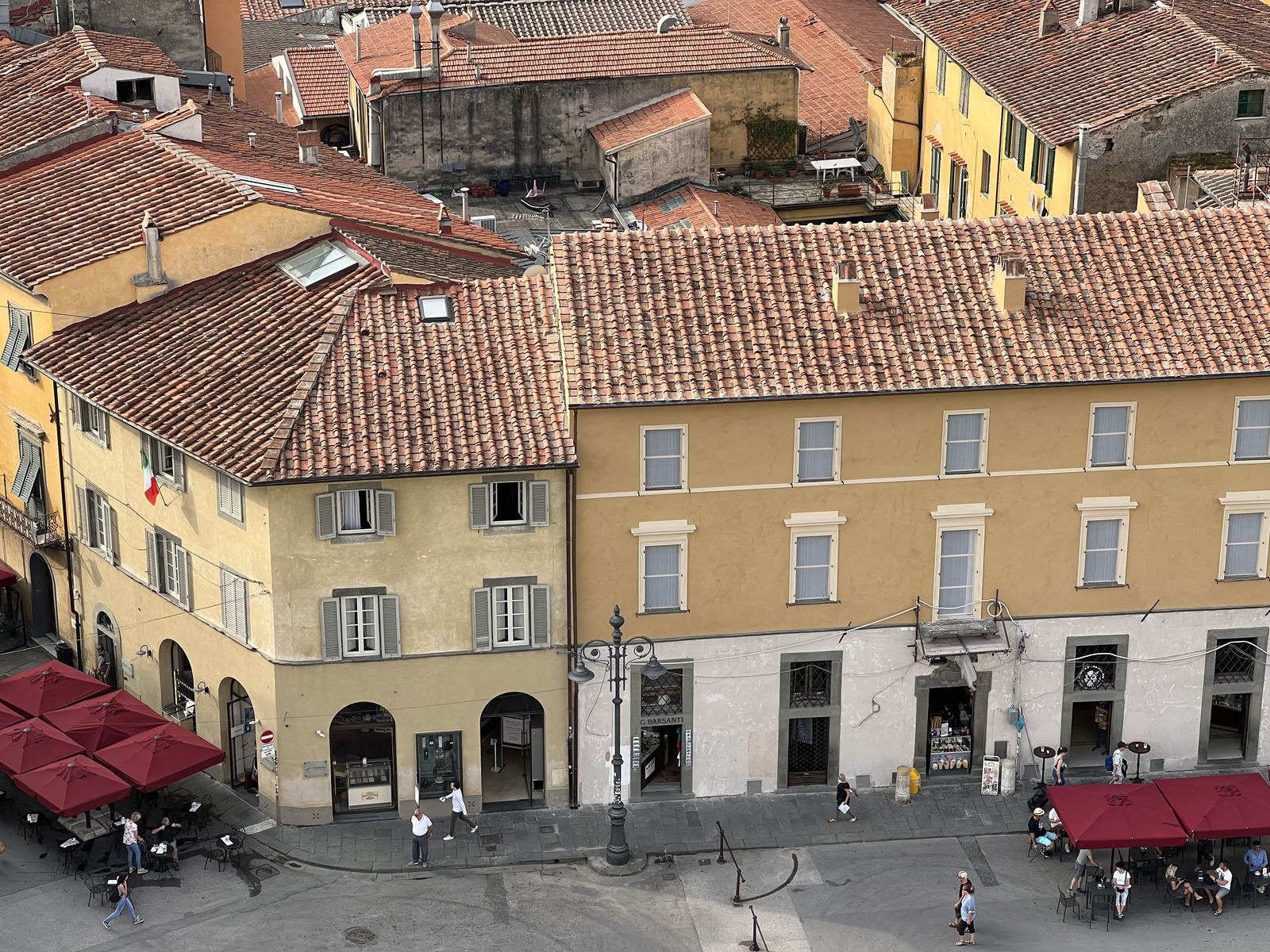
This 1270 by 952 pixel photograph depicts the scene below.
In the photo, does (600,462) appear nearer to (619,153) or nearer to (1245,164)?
(1245,164)

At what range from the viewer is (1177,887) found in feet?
179

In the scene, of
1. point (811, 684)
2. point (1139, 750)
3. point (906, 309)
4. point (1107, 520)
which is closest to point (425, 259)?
point (906, 309)

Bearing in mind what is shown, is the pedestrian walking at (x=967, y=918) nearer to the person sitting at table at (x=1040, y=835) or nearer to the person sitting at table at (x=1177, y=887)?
the person sitting at table at (x=1040, y=835)

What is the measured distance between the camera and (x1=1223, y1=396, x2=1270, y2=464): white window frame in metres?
56.4

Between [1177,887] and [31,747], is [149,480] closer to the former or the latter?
[31,747]

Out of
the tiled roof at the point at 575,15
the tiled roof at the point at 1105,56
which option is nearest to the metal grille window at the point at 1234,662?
the tiled roof at the point at 1105,56

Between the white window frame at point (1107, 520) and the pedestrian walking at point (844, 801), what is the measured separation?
7528 millimetres

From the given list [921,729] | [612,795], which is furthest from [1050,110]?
[612,795]

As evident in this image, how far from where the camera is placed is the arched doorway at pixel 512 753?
189 ft

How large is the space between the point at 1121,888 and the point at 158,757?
22.7 m

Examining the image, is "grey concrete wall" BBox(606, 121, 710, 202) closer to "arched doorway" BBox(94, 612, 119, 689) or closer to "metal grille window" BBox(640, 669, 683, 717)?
"arched doorway" BBox(94, 612, 119, 689)

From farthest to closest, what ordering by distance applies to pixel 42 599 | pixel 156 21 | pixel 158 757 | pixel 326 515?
1. pixel 156 21
2. pixel 42 599
3. pixel 158 757
4. pixel 326 515

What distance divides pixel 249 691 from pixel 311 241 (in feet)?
39.8

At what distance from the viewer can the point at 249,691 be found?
5700 cm
